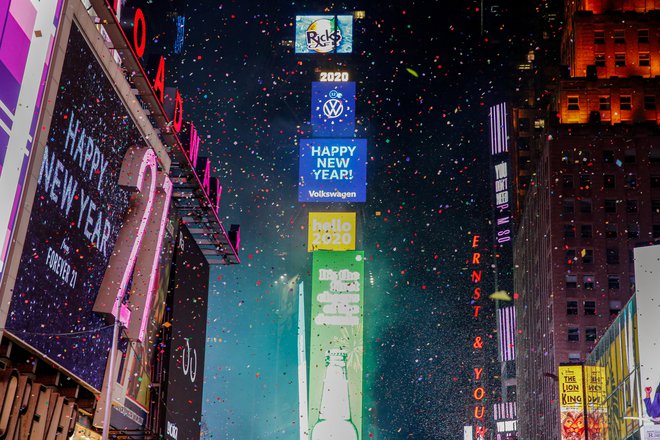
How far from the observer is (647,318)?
2588 centimetres

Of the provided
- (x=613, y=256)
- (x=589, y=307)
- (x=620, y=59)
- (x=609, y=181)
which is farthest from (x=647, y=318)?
(x=620, y=59)

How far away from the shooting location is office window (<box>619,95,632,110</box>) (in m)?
77.9

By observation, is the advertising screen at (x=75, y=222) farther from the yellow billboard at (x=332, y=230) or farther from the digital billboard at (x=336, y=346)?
the yellow billboard at (x=332, y=230)

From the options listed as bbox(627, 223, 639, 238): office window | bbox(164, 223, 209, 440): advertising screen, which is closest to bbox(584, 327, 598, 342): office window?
bbox(627, 223, 639, 238): office window

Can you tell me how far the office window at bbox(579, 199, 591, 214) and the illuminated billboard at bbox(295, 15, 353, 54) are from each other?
30.6 m

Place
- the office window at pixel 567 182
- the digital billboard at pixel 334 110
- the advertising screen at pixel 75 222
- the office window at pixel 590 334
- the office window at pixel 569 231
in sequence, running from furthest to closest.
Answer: the office window at pixel 567 182, the office window at pixel 569 231, the office window at pixel 590 334, the digital billboard at pixel 334 110, the advertising screen at pixel 75 222

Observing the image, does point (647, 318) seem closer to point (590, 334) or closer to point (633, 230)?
point (590, 334)

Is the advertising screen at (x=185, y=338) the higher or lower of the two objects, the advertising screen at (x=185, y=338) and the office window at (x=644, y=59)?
the lower

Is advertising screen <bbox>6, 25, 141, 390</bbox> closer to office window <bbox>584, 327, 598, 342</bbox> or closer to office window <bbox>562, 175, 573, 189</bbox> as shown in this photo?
office window <bbox>584, 327, 598, 342</bbox>

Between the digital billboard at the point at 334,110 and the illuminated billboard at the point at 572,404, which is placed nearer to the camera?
the illuminated billboard at the point at 572,404

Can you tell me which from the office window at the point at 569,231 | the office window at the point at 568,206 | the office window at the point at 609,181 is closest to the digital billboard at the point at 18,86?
the office window at the point at 569,231

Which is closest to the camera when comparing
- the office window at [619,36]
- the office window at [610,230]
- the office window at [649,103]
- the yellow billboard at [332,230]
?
the yellow billboard at [332,230]

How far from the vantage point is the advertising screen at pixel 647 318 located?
25.5 meters

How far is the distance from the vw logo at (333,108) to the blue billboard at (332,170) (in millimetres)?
1649
